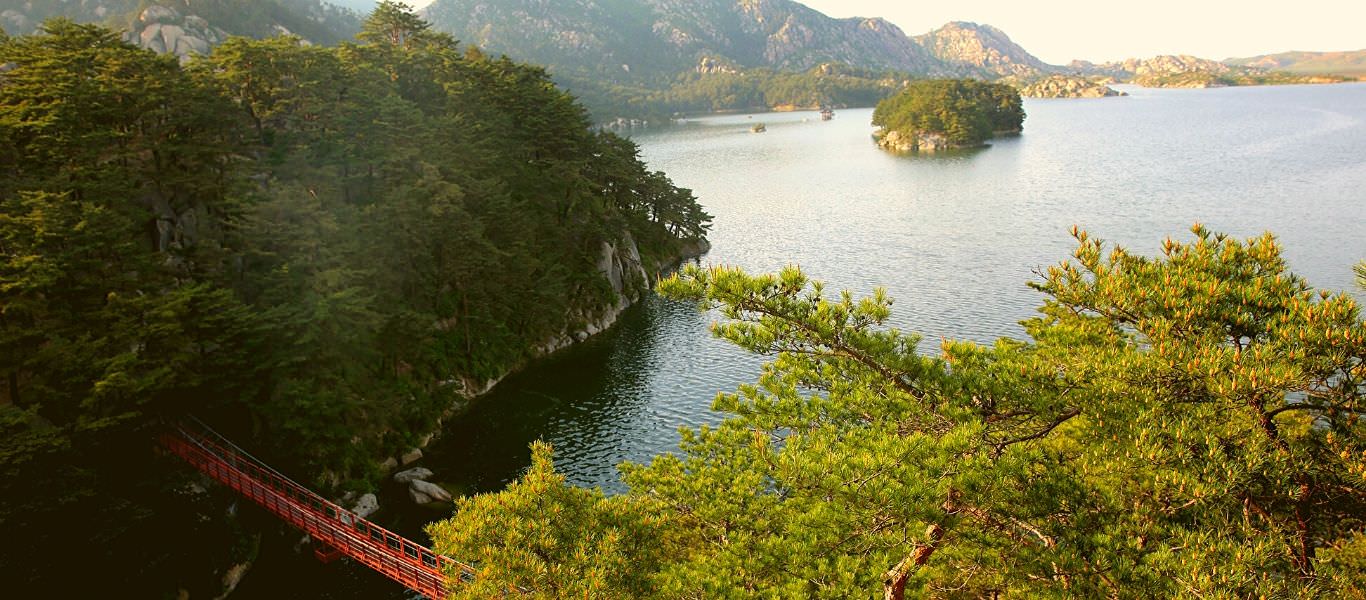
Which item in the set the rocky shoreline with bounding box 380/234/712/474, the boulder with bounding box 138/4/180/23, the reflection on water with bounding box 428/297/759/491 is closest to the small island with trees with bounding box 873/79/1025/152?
the rocky shoreline with bounding box 380/234/712/474

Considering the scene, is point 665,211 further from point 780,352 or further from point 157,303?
point 780,352

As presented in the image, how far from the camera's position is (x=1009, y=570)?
11.9 meters

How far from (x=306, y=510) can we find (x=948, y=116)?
141 metres

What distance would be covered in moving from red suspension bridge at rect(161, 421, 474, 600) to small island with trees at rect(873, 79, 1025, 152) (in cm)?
13418

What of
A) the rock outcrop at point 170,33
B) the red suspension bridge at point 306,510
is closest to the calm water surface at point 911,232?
the red suspension bridge at point 306,510

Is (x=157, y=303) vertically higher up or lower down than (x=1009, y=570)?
higher up

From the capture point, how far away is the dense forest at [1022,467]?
9.98m

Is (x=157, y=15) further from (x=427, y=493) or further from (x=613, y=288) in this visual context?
(x=427, y=493)

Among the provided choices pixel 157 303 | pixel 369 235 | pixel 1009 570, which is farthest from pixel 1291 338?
pixel 369 235

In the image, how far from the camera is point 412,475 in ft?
103

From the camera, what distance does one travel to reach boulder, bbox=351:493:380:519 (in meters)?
28.8

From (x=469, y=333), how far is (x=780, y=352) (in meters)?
30.9

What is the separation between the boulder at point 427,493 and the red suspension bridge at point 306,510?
2.96 m

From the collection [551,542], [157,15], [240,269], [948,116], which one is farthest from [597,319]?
[948,116]
